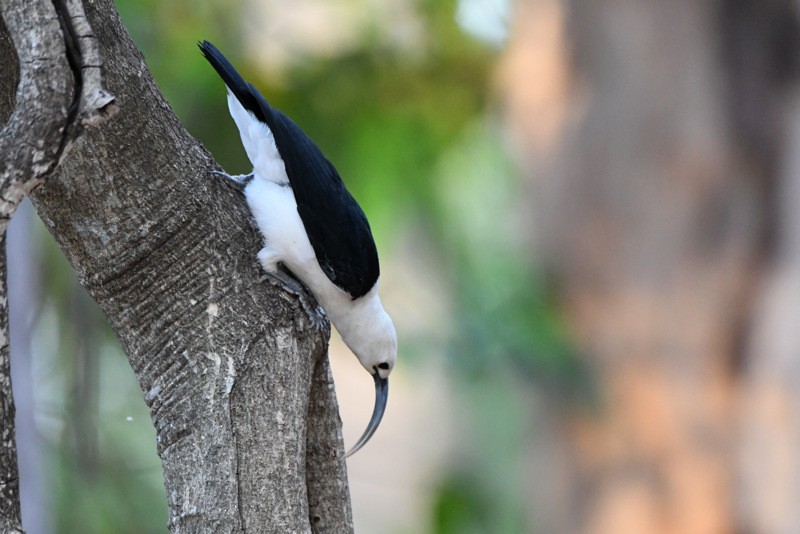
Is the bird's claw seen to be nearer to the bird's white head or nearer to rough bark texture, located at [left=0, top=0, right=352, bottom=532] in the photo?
rough bark texture, located at [left=0, top=0, right=352, bottom=532]

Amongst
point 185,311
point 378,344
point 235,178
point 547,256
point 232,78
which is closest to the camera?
point 185,311

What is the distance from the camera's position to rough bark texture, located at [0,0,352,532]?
1.96 meters

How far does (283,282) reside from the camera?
6.87 feet

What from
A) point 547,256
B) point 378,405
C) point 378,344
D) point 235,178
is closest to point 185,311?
point 235,178

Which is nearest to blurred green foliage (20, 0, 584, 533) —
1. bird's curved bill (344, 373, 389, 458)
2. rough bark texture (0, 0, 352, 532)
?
bird's curved bill (344, 373, 389, 458)

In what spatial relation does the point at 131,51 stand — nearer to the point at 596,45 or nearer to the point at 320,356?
the point at 320,356

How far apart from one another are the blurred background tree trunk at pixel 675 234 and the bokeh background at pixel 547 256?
0.01 m

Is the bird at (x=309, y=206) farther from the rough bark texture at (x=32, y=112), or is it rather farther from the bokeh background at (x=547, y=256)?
the bokeh background at (x=547, y=256)

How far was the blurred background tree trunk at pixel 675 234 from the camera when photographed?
191 inches

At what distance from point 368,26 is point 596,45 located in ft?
6.67

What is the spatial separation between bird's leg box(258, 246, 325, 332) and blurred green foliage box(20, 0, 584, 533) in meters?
3.52

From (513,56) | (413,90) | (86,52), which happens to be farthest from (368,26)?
(86,52)

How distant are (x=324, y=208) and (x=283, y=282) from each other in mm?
470

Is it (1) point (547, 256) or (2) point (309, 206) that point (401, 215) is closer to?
(1) point (547, 256)
